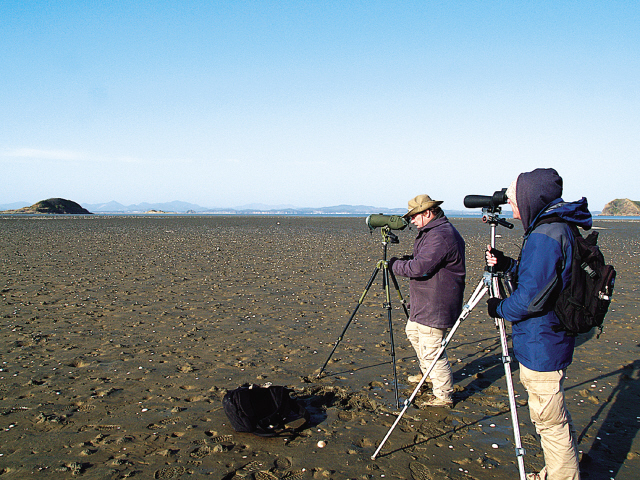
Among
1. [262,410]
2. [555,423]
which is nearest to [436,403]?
[555,423]

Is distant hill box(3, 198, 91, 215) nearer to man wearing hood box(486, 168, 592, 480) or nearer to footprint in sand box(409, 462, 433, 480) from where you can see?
footprint in sand box(409, 462, 433, 480)

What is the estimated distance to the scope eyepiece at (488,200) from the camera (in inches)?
157

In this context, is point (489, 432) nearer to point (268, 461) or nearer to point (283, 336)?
point (268, 461)

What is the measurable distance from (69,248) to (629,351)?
22.2 metres

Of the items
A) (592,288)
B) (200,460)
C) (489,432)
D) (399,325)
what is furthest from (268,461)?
(399,325)

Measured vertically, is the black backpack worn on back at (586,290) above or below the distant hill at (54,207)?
below

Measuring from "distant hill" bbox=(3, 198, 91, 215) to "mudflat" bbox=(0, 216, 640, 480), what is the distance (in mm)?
103952

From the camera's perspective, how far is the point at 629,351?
23.5 ft

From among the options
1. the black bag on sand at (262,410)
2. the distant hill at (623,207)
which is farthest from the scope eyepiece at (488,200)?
the distant hill at (623,207)

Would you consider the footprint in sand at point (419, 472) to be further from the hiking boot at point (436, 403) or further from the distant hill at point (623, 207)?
the distant hill at point (623, 207)

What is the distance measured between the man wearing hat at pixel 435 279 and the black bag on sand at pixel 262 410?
5.46 feet

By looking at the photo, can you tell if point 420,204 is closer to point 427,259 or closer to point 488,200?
point 427,259

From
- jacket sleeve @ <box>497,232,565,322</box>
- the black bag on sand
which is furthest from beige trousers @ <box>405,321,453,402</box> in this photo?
jacket sleeve @ <box>497,232,565,322</box>

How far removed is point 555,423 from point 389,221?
9.71ft
